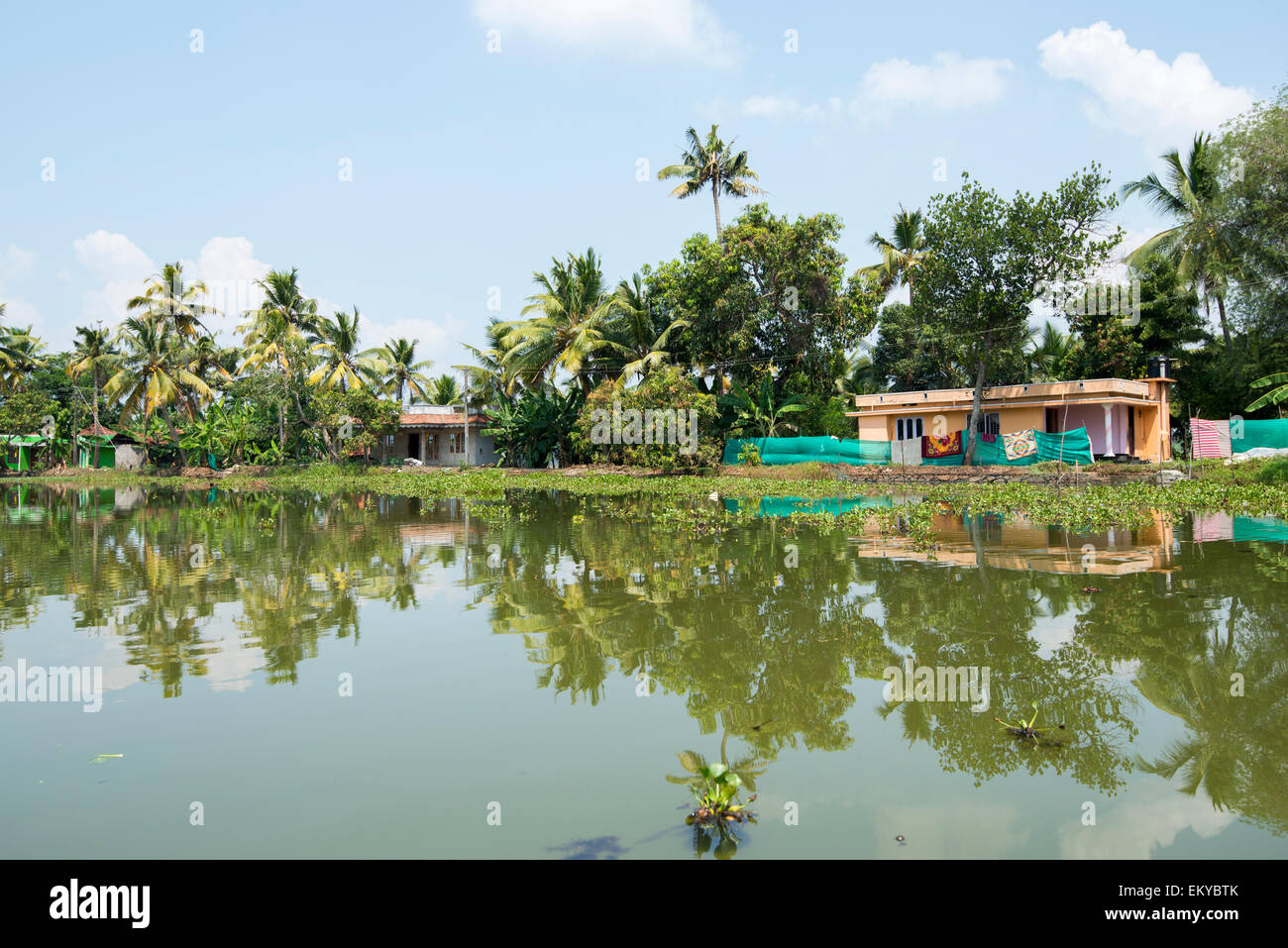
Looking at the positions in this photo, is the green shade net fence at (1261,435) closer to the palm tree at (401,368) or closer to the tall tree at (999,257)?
the tall tree at (999,257)

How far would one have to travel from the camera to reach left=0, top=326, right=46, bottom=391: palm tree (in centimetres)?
5000

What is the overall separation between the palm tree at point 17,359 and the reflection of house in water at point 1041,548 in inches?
2244

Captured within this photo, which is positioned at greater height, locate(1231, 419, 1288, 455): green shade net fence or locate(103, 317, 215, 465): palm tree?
locate(103, 317, 215, 465): palm tree

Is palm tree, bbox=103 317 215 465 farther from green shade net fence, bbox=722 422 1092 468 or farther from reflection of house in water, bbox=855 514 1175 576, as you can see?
reflection of house in water, bbox=855 514 1175 576

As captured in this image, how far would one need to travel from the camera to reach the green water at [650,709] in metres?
3.84

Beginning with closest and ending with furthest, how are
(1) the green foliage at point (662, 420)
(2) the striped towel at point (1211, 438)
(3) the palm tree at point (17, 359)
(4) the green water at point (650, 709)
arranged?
(4) the green water at point (650, 709) → (2) the striped towel at point (1211, 438) → (1) the green foliage at point (662, 420) → (3) the palm tree at point (17, 359)

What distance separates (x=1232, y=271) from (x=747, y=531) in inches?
1009

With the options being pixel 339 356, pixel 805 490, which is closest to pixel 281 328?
pixel 339 356

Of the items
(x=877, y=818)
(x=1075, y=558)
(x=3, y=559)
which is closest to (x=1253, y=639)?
(x=1075, y=558)

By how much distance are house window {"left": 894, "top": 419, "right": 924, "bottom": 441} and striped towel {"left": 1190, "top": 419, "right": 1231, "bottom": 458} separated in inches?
350

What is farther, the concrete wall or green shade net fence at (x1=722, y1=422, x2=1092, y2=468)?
the concrete wall

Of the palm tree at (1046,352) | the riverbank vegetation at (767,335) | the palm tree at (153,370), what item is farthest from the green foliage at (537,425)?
the palm tree at (1046,352)

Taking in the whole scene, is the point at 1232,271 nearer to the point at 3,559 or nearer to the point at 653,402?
the point at 653,402

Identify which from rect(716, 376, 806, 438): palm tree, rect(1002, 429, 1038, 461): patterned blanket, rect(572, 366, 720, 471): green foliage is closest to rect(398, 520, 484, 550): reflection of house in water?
rect(572, 366, 720, 471): green foliage
